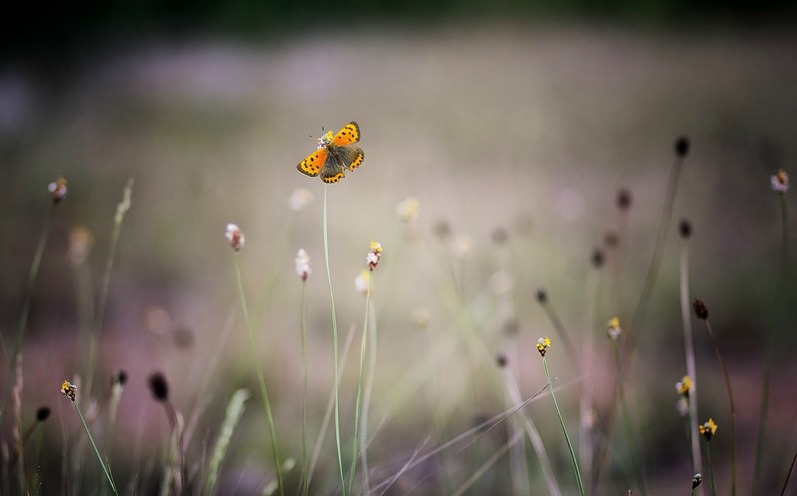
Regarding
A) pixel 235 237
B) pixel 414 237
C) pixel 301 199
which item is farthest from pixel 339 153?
pixel 414 237

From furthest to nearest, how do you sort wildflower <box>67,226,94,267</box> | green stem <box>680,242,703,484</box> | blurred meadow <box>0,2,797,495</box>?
wildflower <box>67,226,94,267</box> → blurred meadow <box>0,2,797,495</box> → green stem <box>680,242,703,484</box>

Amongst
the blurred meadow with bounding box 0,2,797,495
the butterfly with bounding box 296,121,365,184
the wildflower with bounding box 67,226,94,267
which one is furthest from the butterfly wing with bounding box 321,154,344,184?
the wildflower with bounding box 67,226,94,267

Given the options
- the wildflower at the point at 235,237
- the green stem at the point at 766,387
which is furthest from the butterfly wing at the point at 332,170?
the green stem at the point at 766,387

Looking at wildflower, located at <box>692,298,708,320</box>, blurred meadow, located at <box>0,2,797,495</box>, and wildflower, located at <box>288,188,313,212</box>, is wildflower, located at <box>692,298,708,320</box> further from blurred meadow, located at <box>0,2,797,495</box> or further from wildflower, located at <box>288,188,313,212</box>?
wildflower, located at <box>288,188,313,212</box>

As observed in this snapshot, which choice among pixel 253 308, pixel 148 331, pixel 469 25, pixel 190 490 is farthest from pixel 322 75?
pixel 190 490

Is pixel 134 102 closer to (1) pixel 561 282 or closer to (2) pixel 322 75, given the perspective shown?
(2) pixel 322 75

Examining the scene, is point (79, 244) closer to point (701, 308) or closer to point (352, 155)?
point (352, 155)

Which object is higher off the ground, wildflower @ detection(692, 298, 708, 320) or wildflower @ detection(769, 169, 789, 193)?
wildflower @ detection(769, 169, 789, 193)

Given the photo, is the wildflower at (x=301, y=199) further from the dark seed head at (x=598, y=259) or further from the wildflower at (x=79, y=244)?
the dark seed head at (x=598, y=259)
